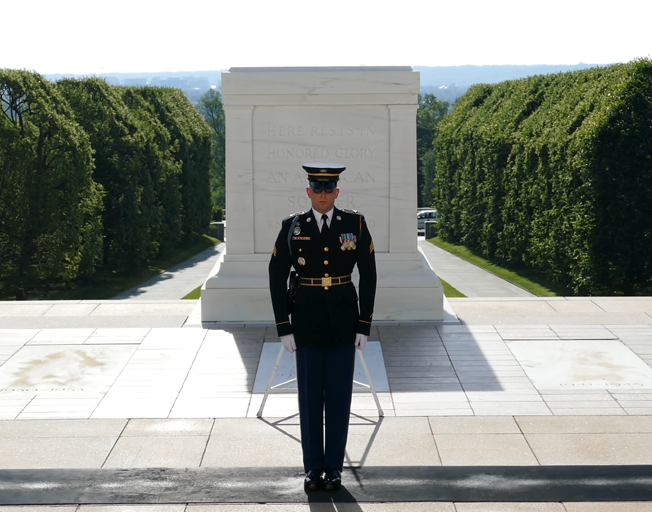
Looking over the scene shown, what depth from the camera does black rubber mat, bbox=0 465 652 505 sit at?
4.29 meters

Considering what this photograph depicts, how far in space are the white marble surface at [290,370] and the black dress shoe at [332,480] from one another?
126cm

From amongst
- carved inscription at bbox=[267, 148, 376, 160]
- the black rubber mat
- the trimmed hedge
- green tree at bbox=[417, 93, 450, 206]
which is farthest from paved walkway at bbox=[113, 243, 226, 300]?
the black rubber mat

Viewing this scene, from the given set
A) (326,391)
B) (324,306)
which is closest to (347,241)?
(324,306)

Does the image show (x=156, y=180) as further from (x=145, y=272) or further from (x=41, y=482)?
(x=41, y=482)

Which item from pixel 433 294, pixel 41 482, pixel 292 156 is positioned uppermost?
pixel 292 156

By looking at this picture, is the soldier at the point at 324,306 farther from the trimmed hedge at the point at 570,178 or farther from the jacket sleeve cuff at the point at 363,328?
the trimmed hedge at the point at 570,178

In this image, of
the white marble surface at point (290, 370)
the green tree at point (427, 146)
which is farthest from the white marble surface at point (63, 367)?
the green tree at point (427, 146)

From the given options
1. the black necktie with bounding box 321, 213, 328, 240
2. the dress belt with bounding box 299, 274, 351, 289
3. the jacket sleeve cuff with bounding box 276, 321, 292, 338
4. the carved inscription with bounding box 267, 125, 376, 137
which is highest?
the carved inscription with bounding box 267, 125, 376, 137

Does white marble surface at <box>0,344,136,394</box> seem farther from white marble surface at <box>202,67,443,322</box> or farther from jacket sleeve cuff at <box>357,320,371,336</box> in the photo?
jacket sleeve cuff at <box>357,320,371,336</box>

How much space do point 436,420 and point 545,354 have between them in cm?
181

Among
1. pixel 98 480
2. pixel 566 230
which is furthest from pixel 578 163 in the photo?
pixel 98 480

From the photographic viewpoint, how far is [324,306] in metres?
4.52

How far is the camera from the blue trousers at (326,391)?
4465mm

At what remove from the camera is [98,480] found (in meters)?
4.52
